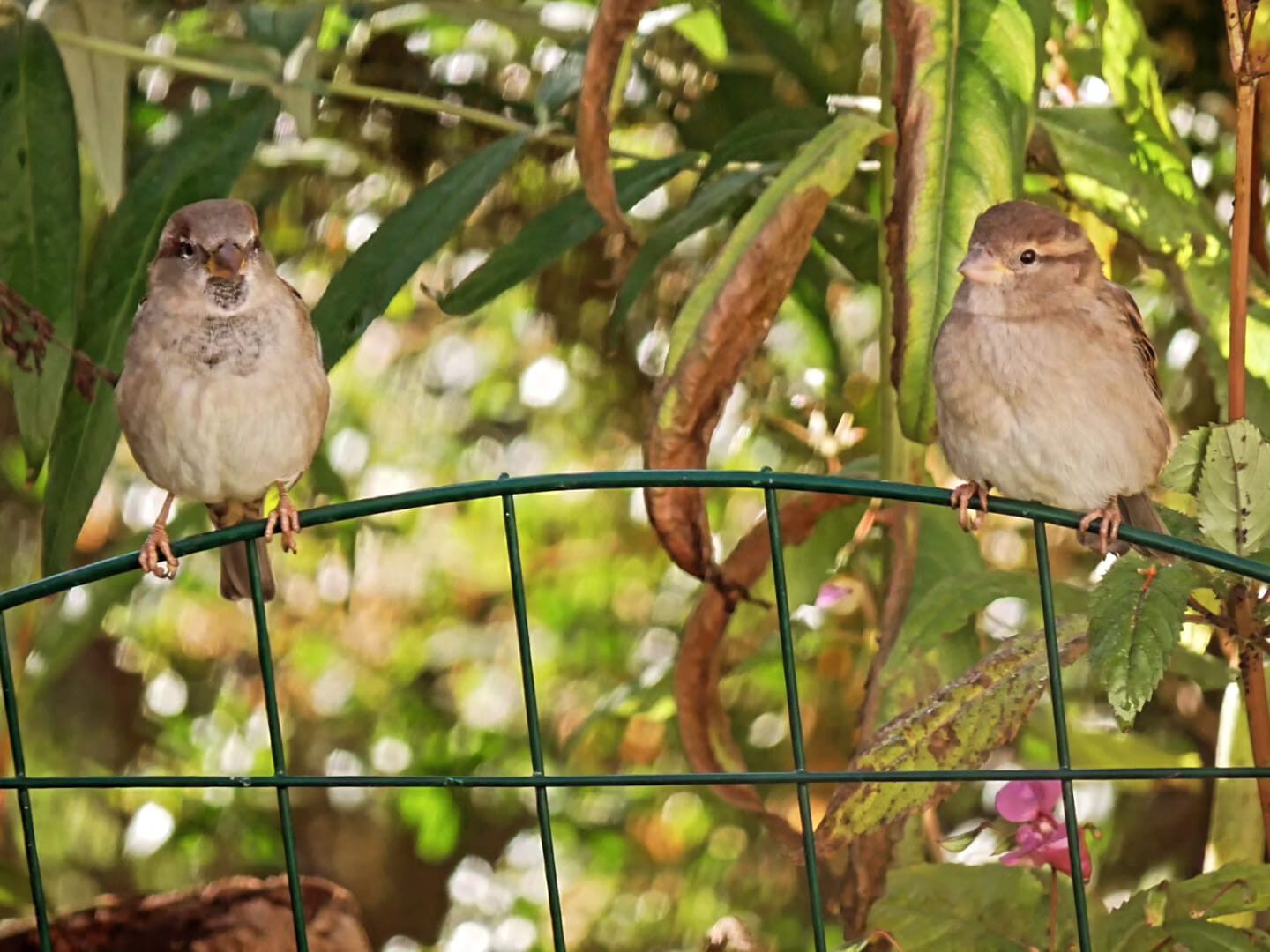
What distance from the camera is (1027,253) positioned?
1.62 m

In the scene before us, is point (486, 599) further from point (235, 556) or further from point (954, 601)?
point (954, 601)

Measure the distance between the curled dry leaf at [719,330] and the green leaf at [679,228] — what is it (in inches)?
8.4

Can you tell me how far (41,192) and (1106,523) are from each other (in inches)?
41.0

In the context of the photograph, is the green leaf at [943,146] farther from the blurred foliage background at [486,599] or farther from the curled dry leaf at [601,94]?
the blurred foliage background at [486,599]

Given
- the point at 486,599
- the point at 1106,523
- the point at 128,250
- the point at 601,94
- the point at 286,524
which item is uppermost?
the point at 601,94

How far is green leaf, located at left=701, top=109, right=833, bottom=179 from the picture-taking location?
1.92 m

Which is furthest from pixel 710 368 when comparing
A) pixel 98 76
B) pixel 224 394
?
pixel 98 76

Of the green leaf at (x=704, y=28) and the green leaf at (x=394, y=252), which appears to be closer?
the green leaf at (x=394, y=252)

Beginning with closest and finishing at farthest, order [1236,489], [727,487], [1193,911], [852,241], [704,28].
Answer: [727,487] < [1236,489] < [1193,911] < [852,241] < [704,28]

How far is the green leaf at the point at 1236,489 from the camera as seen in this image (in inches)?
47.0

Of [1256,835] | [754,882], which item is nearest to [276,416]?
[1256,835]

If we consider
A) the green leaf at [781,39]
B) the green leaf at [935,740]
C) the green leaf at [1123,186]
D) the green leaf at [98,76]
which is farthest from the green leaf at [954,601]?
the green leaf at [98,76]

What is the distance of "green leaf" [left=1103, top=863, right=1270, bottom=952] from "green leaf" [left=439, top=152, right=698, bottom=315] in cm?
85

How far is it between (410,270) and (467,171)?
0.17 meters
